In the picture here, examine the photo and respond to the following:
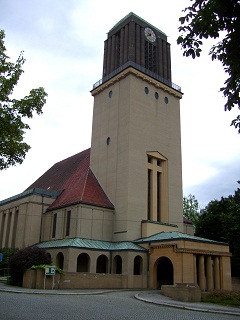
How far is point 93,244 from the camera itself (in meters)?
33.2

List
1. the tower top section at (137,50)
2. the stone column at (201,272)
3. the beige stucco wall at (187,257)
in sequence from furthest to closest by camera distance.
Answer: the tower top section at (137,50)
the stone column at (201,272)
the beige stucco wall at (187,257)

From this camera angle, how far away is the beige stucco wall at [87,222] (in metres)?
33.8

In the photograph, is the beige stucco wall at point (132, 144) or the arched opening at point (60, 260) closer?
the arched opening at point (60, 260)

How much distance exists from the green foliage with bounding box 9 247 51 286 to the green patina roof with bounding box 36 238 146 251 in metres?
3.95

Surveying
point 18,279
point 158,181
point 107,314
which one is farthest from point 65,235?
point 107,314

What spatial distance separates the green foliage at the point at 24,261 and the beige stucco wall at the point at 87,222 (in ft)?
19.9

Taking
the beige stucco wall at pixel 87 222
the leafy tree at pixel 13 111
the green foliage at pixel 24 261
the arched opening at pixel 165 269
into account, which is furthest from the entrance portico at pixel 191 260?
the leafy tree at pixel 13 111

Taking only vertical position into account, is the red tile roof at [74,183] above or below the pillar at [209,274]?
above

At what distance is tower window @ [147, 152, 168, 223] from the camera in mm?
37312

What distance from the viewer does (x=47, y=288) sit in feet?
81.8

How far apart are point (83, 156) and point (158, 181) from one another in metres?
11.3

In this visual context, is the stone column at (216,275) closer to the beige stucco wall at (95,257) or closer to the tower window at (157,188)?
the beige stucco wall at (95,257)

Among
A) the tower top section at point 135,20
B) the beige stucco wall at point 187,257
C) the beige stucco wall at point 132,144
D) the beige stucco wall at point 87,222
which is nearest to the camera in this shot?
the beige stucco wall at point 187,257

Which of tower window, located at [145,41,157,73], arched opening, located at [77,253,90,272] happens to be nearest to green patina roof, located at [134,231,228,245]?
arched opening, located at [77,253,90,272]
